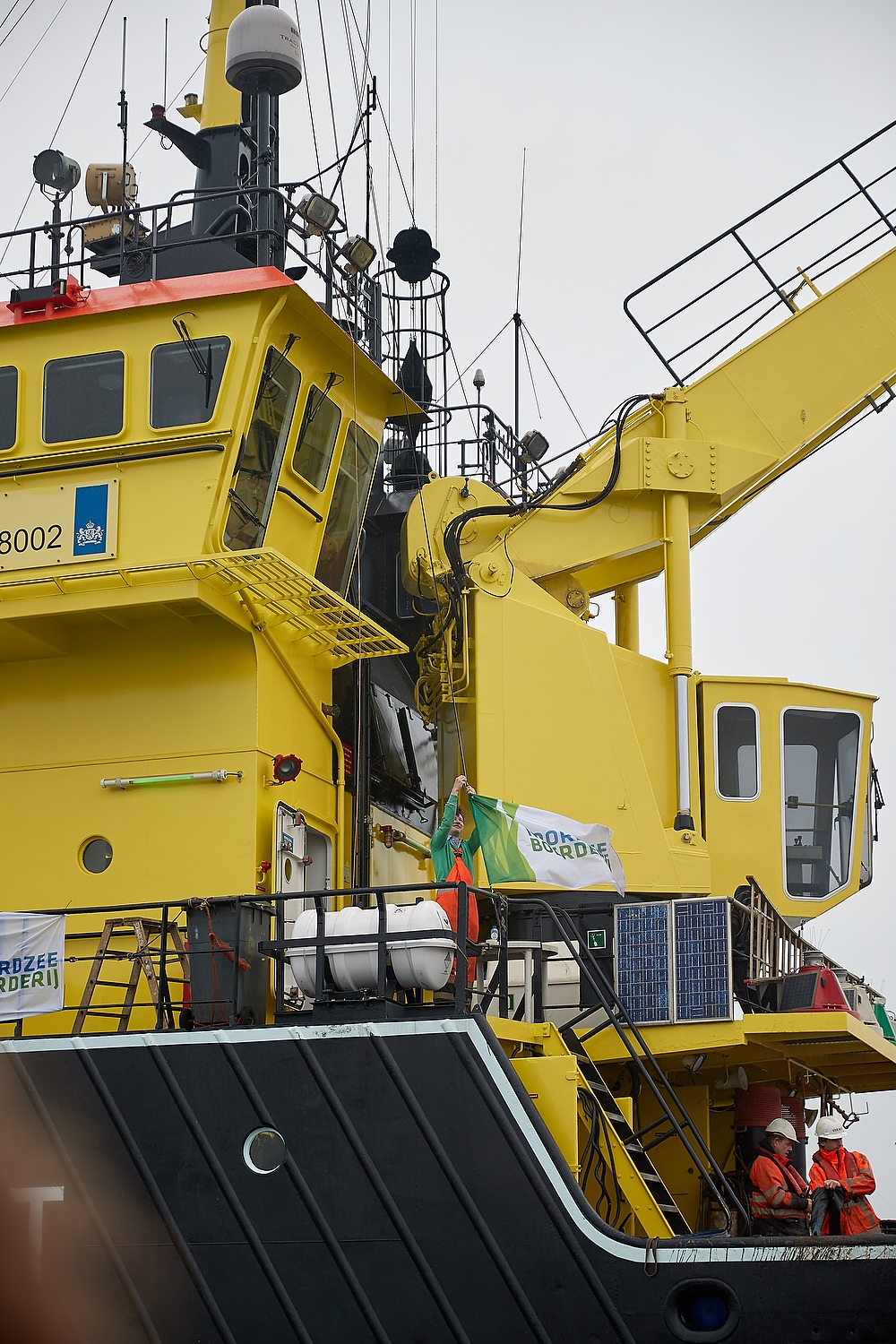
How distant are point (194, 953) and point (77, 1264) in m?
2.15

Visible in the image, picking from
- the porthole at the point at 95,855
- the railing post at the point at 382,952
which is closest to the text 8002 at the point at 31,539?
the porthole at the point at 95,855

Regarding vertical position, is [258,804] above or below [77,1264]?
above

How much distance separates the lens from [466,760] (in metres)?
14.3

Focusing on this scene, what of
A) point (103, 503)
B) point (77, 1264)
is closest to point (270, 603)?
point (103, 503)

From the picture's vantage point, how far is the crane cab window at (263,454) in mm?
12930

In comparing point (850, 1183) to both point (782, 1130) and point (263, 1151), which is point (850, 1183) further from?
point (263, 1151)

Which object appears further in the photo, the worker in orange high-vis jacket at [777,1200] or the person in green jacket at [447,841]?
Result: the person in green jacket at [447,841]

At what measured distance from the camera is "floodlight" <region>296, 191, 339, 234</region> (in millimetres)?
13758

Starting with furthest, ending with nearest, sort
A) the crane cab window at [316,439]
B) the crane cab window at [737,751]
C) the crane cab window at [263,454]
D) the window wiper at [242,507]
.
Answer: the crane cab window at [737,751], the crane cab window at [316,439], the crane cab window at [263,454], the window wiper at [242,507]

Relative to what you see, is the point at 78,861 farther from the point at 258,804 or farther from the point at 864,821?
the point at 864,821

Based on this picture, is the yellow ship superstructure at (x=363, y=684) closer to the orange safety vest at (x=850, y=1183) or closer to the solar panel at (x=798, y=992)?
the solar panel at (x=798, y=992)

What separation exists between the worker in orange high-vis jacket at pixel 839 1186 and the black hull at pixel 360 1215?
1.17 m

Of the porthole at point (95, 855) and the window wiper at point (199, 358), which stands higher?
the window wiper at point (199, 358)

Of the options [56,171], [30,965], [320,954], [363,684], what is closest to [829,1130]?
[320,954]
